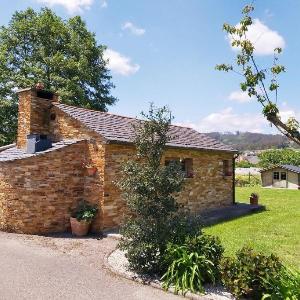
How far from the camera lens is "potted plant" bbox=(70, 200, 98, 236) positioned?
41.2 feet

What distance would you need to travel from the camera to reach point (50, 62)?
29.3 meters

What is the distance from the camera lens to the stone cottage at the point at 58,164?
1248 cm

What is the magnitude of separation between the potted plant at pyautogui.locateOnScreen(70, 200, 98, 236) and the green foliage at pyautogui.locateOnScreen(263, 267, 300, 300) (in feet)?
24.4

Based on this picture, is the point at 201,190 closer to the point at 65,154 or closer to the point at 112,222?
the point at 112,222

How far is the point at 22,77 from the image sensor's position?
94.6 feet

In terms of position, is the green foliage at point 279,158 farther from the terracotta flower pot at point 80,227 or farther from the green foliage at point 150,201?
the green foliage at point 150,201

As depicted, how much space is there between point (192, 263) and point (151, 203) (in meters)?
1.83

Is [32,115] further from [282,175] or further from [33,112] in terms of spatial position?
[282,175]

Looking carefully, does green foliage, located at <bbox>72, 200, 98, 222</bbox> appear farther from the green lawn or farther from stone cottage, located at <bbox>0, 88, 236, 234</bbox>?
the green lawn

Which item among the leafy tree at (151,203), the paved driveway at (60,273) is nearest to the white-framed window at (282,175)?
the paved driveway at (60,273)

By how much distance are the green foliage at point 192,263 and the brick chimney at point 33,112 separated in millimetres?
8847

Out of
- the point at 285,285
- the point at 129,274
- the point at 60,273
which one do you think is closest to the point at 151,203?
the point at 129,274

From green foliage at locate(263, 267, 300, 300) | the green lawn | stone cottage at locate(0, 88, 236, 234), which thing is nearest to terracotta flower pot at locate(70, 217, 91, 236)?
stone cottage at locate(0, 88, 236, 234)

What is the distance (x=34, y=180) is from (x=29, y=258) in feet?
11.7
